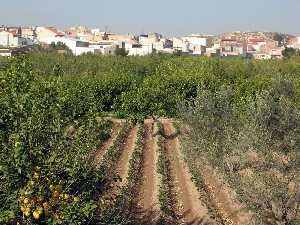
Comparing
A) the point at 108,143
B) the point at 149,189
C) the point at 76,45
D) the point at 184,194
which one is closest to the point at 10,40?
the point at 76,45

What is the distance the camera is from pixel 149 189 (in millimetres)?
20453

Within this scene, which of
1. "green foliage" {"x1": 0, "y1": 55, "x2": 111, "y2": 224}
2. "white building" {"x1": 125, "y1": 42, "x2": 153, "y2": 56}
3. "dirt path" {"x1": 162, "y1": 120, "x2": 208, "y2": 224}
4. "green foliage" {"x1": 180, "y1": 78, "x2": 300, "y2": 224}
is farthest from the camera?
"white building" {"x1": 125, "y1": 42, "x2": 153, "y2": 56}

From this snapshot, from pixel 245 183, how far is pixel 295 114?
6924mm

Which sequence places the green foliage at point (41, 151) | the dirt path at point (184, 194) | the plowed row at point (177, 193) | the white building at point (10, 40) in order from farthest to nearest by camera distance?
the white building at point (10, 40), the dirt path at point (184, 194), the plowed row at point (177, 193), the green foliage at point (41, 151)

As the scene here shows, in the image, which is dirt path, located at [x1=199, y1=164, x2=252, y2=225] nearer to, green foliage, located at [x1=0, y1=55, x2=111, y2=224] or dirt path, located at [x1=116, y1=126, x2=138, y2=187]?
dirt path, located at [x1=116, y1=126, x2=138, y2=187]

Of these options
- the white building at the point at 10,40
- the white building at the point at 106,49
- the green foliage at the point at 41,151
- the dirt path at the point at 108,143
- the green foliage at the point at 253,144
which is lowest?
the dirt path at the point at 108,143

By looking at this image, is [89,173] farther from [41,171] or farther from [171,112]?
[171,112]

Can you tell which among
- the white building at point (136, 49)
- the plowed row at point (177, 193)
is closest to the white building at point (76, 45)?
the white building at point (136, 49)

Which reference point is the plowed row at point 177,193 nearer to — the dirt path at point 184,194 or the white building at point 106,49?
the dirt path at point 184,194

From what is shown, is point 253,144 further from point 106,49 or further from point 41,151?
point 106,49

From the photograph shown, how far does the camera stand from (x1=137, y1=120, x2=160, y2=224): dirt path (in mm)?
17188

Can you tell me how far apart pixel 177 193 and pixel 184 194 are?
338 mm

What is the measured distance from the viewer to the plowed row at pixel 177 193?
17125 millimetres

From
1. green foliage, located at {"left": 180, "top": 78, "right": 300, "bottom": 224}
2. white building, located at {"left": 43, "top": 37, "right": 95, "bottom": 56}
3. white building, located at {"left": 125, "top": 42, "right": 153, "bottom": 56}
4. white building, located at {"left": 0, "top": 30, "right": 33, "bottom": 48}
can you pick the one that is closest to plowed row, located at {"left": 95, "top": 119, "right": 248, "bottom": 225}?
green foliage, located at {"left": 180, "top": 78, "right": 300, "bottom": 224}
